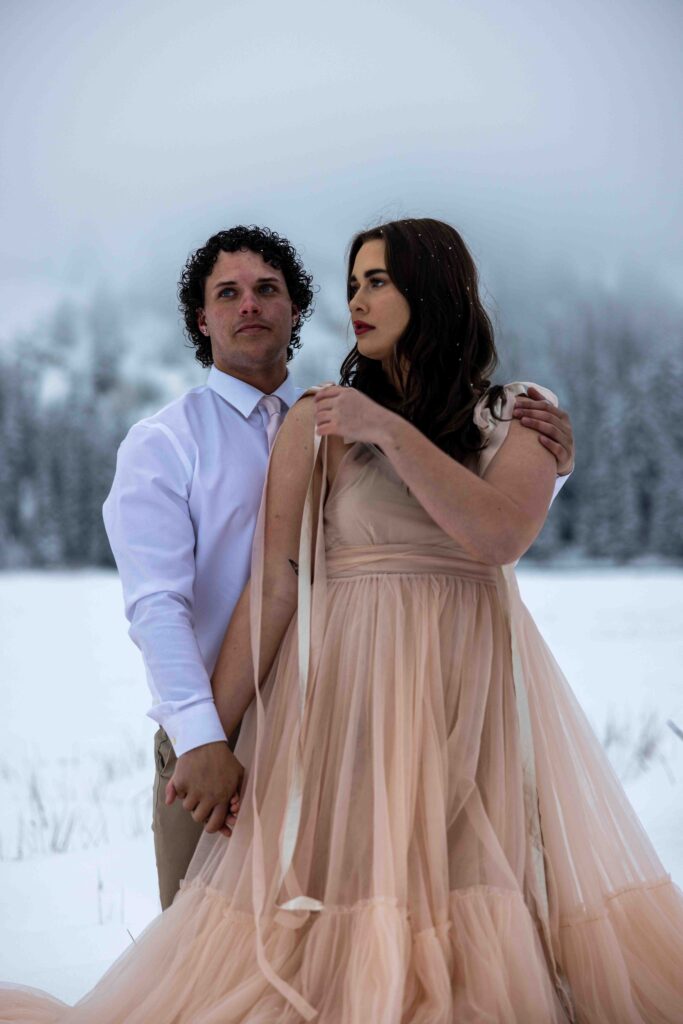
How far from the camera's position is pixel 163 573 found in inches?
68.7

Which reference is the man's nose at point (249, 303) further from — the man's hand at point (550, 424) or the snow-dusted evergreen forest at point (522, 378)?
the snow-dusted evergreen forest at point (522, 378)

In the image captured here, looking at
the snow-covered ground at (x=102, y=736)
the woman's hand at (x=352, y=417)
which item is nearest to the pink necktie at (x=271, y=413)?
the woman's hand at (x=352, y=417)

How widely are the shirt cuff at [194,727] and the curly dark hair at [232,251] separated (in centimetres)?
81

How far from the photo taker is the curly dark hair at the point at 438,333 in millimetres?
1653

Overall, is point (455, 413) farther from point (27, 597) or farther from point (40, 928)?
point (27, 597)

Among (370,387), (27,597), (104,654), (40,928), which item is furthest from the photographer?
(27,597)

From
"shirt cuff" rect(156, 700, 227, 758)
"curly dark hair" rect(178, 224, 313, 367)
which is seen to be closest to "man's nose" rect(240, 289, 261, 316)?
"curly dark hair" rect(178, 224, 313, 367)

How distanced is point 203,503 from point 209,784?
49cm

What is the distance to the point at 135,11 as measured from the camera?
9641 millimetres

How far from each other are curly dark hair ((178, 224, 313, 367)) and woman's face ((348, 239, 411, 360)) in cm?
43

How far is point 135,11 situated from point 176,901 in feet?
31.4

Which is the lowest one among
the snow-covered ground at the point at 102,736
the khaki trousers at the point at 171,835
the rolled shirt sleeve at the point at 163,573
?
the snow-covered ground at the point at 102,736

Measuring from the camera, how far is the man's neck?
1.99 meters

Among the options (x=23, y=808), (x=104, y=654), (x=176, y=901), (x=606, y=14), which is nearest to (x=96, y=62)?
(x=606, y=14)
